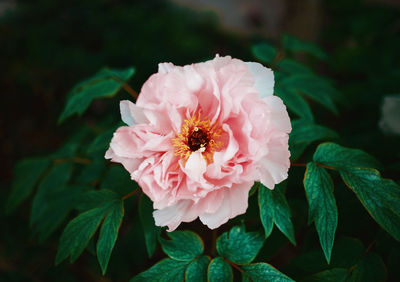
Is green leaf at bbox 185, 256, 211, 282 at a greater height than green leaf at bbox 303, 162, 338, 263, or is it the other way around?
green leaf at bbox 303, 162, 338, 263

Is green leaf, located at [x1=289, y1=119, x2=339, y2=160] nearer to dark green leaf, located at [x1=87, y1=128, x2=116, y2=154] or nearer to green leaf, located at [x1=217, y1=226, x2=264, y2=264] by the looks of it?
green leaf, located at [x1=217, y1=226, x2=264, y2=264]

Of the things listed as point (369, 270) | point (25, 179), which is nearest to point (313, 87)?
point (369, 270)

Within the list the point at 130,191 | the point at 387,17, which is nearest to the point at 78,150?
the point at 130,191

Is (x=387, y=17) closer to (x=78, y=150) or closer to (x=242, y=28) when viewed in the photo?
(x=78, y=150)

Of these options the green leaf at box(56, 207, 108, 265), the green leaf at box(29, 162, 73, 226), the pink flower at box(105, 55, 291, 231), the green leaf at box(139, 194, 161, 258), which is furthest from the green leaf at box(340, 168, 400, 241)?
the green leaf at box(29, 162, 73, 226)

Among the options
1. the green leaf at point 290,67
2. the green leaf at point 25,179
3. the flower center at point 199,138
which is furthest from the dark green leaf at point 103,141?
the green leaf at point 290,67

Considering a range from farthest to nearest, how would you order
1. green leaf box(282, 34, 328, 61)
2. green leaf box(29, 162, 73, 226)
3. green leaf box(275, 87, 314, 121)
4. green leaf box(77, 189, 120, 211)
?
green leaf box(282, 34, 328, 61)
green leaf box(29, 162, 73, 226)
green leaf box(275, 87, 314, 121)
green leaf box(77, 189, 120, 211)

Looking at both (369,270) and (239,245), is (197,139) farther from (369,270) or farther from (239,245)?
(369,270)

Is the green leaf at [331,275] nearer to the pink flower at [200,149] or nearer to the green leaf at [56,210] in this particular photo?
the pink flower at [200,149]
